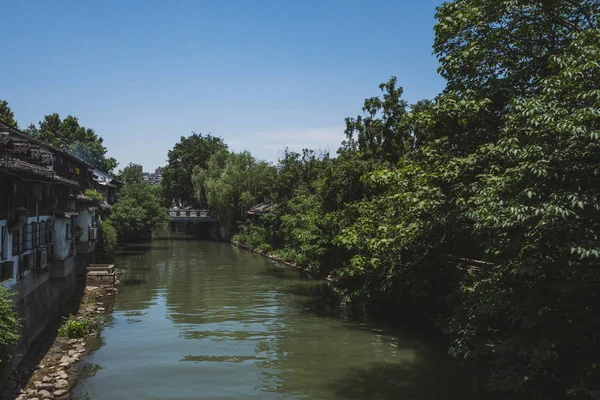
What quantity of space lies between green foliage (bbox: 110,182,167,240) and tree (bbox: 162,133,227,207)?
66.8ft

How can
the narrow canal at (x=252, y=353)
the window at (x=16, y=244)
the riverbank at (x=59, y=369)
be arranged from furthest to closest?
the window at (x=16, y=244) → the narrow canal at (x=252, y=353) → the riverbank at (x=59, y=369)

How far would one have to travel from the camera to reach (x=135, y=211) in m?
49.7

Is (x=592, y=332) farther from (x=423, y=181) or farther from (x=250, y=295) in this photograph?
(x=250, y=295)

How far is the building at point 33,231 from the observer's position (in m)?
16.6

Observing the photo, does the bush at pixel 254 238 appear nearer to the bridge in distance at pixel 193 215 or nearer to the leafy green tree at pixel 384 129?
the bridge in distance at pixel 193 215

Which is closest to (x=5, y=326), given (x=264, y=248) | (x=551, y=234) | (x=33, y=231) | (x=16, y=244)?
(x=16, y=244)

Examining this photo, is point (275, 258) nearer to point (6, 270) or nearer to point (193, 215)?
point (193, 215)

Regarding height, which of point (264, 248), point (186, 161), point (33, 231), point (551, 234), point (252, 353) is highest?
point (186, 161)

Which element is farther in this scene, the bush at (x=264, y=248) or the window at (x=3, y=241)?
the bush at (x=264, y=248)

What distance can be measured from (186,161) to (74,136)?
62.2ft

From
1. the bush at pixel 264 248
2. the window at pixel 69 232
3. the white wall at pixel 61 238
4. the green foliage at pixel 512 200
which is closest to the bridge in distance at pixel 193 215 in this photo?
the bush at pixel 264 248

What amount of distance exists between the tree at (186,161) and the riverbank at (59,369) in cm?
5412

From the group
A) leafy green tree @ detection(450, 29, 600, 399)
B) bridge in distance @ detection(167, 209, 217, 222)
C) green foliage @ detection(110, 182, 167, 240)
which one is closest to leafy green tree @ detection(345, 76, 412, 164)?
leafy green tree @ detection(450, 29, 600, 399)

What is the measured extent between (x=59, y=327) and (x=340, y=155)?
17.2 meters
